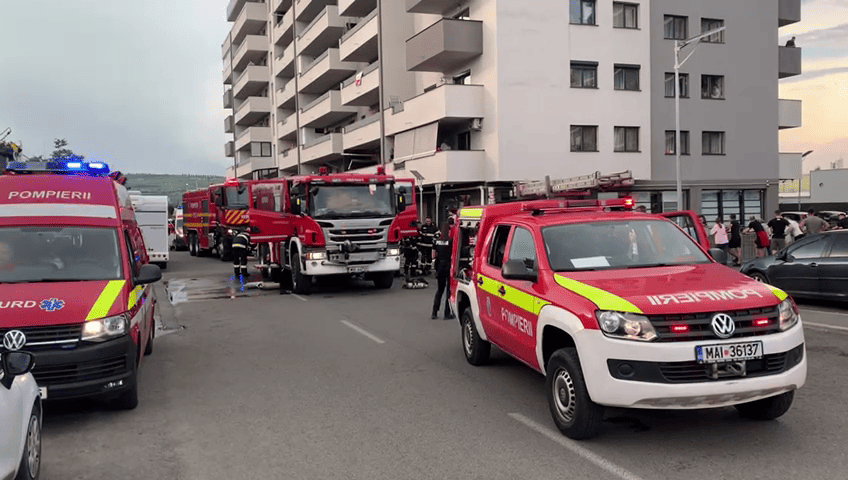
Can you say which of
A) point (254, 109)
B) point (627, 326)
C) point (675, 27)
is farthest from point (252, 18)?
point (627, 326)

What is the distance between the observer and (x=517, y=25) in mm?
27703

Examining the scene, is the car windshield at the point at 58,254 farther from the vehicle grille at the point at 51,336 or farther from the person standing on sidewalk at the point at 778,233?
the person standing on sidewalk at the point at 778,233

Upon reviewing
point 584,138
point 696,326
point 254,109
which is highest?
point 254,109

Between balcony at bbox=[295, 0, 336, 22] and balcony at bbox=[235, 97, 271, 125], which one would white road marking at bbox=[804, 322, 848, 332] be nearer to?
balcony at bbox=[295, 0, 336, 22]

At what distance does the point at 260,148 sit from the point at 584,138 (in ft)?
133

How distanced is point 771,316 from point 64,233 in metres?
6.61

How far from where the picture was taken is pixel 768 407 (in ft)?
19.1

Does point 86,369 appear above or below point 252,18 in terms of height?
below

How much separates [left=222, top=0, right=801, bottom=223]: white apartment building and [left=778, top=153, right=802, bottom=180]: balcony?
0.23ft

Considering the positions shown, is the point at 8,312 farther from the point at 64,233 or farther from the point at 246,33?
the point at 246,33

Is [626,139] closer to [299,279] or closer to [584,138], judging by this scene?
[584,138]

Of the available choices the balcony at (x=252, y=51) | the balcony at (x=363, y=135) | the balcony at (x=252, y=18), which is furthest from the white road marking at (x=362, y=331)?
the balcony at (x=252, y=18)

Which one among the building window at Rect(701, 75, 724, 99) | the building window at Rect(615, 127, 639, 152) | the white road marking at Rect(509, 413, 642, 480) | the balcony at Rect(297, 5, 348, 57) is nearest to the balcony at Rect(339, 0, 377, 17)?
the balcony at Rect(297, 5, 348, 57)

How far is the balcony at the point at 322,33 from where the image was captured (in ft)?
141
